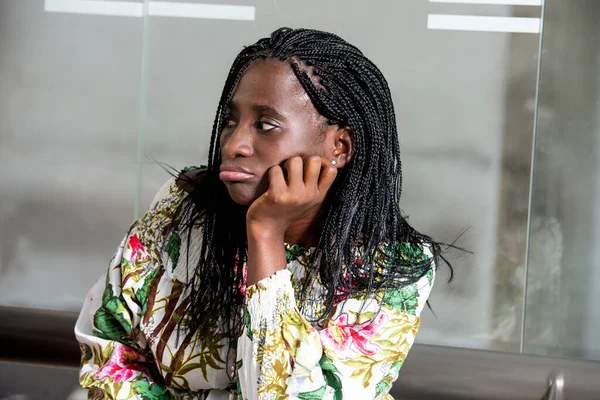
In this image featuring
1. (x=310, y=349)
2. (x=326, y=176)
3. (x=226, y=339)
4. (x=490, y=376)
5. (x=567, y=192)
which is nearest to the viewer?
(x=310, y=349)

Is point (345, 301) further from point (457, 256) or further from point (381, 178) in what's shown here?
point (457, 256)

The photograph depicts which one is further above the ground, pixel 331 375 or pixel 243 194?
pixel 243 194

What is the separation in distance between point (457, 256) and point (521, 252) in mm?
190

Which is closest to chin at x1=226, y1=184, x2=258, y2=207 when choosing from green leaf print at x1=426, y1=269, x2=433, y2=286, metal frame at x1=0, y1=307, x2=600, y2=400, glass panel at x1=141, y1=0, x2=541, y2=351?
green leaf print at x1=426, y1=269, x2=433, y2=286

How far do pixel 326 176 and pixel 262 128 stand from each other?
128 millimetres

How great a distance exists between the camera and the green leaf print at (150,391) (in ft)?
4.45

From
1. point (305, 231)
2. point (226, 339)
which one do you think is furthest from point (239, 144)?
point (226, 339)

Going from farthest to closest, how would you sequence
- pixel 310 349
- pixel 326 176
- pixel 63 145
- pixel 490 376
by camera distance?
pixel 63 145 < pixel 490 376 < pixel 326 176 < pixel 310 349

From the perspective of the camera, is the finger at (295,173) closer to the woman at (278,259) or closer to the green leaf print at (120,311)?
the woman at (278,259)

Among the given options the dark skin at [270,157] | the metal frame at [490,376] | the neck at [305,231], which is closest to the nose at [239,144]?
the dark skin at [270,157]

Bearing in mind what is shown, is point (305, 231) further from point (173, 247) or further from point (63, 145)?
point (63, 145)

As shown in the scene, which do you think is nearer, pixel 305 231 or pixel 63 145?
pixel 305 231

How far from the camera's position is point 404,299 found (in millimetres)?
1321

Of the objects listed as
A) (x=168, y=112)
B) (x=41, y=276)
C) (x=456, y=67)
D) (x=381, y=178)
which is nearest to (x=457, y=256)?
(x=456, y=67)
